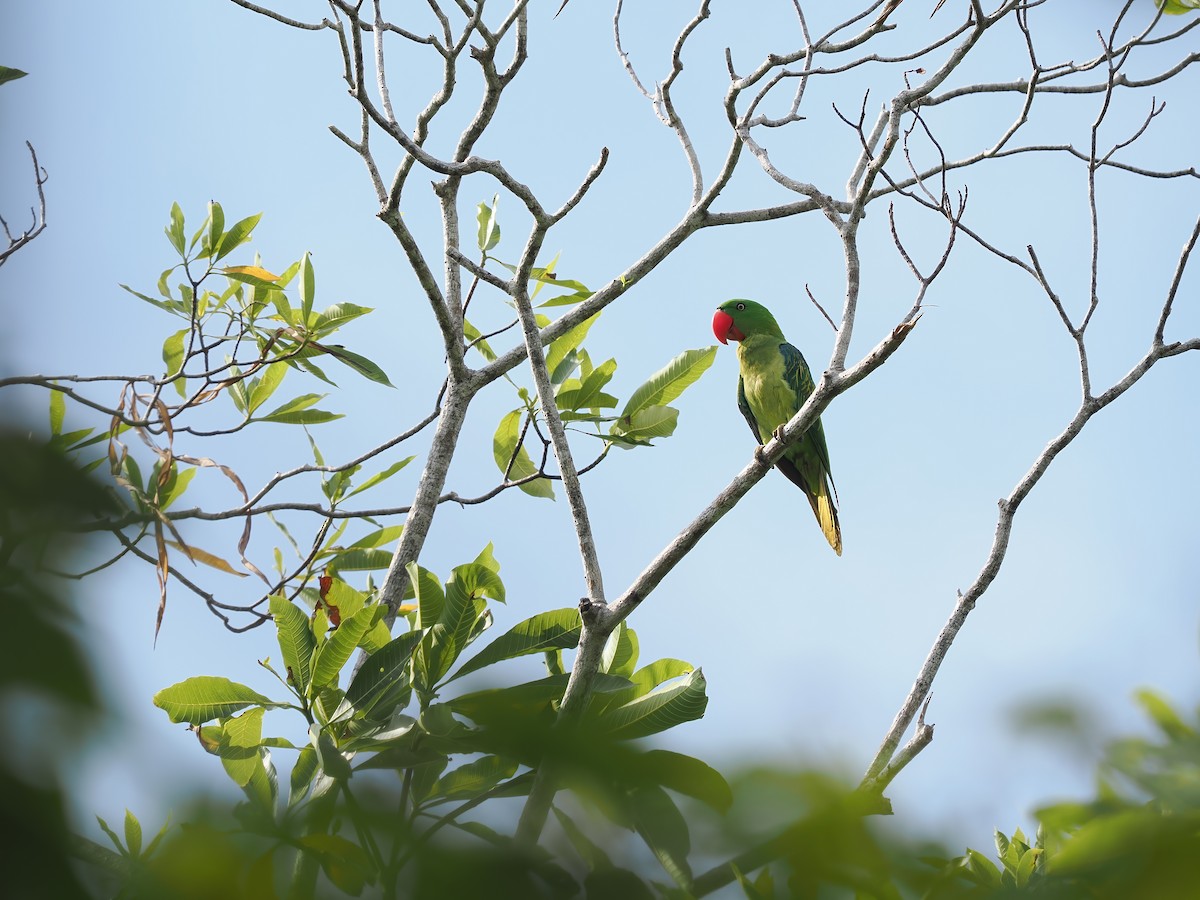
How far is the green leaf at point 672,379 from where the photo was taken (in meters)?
3.43

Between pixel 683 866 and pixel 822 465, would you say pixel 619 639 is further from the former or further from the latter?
pixel 822 465

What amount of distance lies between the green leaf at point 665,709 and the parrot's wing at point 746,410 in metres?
4.87

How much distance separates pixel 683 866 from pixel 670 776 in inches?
4.6

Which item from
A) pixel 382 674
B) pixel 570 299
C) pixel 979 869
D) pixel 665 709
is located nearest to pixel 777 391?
pixel 570 299

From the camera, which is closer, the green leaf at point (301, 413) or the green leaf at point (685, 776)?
the green leaf at point (685, 776)

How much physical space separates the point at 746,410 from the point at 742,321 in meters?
0.71

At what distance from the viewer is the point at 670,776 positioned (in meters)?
0.54

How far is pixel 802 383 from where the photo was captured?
626 cm

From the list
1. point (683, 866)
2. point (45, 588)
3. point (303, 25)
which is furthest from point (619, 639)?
point (303, 25)

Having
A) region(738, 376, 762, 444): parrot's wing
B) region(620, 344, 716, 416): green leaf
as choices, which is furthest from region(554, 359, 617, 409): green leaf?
region(738, 376, 762, 444): parrot's wing

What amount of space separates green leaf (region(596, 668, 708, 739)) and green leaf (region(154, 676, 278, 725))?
1.02 meters

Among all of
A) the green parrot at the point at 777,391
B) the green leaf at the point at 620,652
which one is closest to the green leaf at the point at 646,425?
the green leaf at the point at 620,652

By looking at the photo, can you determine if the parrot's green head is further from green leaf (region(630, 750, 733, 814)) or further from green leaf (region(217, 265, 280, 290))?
green leaf (region(630, 750, 733, 814))

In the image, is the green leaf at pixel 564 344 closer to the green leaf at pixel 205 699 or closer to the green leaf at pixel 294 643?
the green leaf at pixel 294 643
